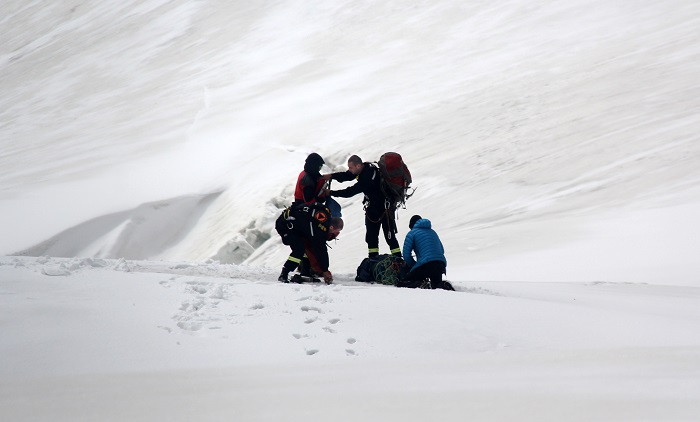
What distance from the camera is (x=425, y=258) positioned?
6.92 metres

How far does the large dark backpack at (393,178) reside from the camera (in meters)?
7.49

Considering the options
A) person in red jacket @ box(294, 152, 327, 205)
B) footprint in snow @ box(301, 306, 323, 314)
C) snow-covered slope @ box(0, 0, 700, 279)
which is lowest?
snow-covered slope @ box(0, 0, 700, 279)

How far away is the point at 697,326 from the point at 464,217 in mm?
8103

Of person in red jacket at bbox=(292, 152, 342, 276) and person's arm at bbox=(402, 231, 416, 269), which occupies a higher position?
person in red jacket at bbox=(292, 152, 342, 276)

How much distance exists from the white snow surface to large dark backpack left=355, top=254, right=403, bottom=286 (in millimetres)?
603

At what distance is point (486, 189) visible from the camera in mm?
14547

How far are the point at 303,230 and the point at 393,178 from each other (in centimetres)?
114

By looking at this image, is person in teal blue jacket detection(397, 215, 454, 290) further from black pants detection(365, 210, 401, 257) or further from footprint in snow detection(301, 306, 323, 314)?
footprint in snow detection(301, 306, 323, 314)

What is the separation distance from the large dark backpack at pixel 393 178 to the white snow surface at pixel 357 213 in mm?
1104

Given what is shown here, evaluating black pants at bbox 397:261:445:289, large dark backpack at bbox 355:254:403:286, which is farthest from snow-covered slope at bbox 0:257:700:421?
large dark backpack at bbox 355:254:403:286

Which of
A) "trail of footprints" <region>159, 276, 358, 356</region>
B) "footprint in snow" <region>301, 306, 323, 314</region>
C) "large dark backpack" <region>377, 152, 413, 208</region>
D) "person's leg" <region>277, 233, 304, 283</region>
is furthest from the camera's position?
"large dark backpack" <region>377, 152, 413, 208</region>

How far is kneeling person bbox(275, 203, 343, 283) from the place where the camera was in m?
6.88

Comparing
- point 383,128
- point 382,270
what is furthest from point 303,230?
point 383,128

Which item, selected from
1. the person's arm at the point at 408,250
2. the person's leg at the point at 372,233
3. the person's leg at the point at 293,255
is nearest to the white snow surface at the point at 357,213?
the person's leg at the point at 293,255
